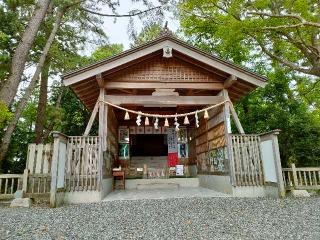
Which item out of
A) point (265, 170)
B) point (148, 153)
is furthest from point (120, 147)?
point (265, 170)

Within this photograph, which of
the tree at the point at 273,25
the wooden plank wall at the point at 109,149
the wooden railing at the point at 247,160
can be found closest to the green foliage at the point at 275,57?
the tree at the point at 273,25

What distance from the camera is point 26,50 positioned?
368 inches

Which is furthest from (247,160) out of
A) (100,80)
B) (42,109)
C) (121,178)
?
(42,109)

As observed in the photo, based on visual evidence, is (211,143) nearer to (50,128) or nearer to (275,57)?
(275,57)

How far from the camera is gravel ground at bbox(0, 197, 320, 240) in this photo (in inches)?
153

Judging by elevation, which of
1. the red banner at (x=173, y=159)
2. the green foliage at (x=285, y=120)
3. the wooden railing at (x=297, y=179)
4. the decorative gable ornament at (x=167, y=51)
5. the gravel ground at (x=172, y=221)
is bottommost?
the gravel ground at (x=172, y=221)

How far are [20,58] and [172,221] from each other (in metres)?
8.35

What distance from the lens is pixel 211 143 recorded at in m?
9.98

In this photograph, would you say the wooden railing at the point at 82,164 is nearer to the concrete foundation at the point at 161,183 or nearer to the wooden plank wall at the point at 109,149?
the wooden plank wall at the point at 109,149

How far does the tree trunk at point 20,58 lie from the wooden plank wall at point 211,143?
7713 mm

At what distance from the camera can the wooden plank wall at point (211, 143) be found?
8734 mm

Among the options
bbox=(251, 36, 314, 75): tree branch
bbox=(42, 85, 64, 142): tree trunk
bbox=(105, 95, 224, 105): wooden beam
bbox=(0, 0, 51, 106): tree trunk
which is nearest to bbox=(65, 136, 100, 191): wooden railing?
bbox=(105, 95, 224, 105): wooden beam

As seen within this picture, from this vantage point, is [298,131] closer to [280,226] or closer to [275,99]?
[275,99]

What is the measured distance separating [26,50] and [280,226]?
33.1ft
